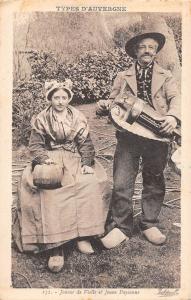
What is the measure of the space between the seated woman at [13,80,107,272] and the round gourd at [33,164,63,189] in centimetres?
2

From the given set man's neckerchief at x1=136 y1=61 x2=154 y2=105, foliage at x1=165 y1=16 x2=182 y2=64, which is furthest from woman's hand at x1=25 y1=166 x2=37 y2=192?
foliage at x1=165 y1=16 x2=182 y2=64

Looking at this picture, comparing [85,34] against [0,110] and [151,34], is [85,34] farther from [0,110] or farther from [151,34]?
[0,110]

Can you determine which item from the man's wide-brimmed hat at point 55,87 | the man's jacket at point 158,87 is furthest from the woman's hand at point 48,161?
the man's jacket at point 158,87

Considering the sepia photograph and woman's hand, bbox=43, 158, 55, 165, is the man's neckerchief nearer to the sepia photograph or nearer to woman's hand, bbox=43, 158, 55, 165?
the sepia photograph

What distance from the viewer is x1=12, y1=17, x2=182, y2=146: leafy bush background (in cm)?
239

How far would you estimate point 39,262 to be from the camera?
2.34m

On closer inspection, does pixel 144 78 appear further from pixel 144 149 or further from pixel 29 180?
pixel 29 180

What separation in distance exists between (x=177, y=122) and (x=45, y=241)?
2.55ft

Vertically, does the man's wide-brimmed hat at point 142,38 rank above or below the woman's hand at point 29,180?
above

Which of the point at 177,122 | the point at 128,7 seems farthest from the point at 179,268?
the point at 128,7

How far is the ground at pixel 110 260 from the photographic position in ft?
7.68

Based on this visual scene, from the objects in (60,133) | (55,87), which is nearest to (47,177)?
(60,133)

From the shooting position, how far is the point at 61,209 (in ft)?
7.61

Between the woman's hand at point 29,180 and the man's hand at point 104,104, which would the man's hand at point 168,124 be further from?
the woman's hand at point 29,180
